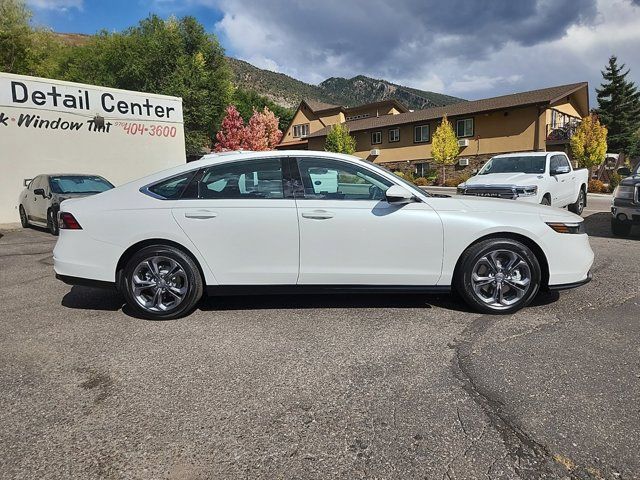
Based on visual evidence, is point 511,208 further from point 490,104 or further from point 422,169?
point 422,169

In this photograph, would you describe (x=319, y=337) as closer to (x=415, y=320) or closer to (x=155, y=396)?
(x=415, y=320)

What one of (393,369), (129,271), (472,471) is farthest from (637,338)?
(129,271)

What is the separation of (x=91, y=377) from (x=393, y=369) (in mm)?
2081

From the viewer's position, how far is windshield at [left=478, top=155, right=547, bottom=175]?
10055 mm

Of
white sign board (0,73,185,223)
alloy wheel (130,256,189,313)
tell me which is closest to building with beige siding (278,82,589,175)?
white sign board (0,73,185,223)

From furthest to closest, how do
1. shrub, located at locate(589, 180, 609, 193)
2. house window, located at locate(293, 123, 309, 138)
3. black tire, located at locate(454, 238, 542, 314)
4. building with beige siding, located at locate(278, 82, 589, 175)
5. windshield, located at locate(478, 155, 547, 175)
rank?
house window, located at locate(293, 123, 309, 138) < building with beige siding, located at locate(278, 82, 589, 175) < shrub, located at locate(589, 180, 609, 193) < windshield, located at locate(478, 155, 547, 175) < black tire, located at locate(454, 238, 542, 314)

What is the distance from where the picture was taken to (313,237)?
12.9 ft

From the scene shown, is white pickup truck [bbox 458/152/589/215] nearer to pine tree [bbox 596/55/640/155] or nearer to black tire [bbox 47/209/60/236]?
black tire [bbox 47/209/60/236]

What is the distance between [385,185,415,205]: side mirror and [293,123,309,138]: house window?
152 ft

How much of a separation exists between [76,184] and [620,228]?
11.9 meters

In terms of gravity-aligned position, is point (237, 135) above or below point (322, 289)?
above

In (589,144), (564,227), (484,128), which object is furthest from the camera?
(484,128)

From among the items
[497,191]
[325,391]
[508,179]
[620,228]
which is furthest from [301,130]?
[325,391]

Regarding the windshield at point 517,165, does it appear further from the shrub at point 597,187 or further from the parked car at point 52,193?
the shrub at point 597,187
